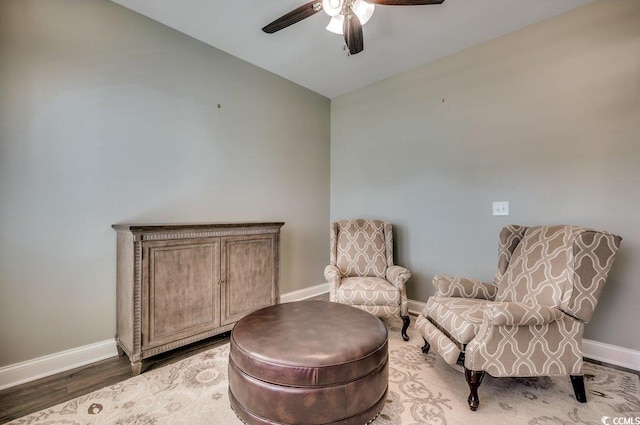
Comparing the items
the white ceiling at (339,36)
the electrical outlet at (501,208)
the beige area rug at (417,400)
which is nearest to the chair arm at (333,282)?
the beige area rug at (417,400)

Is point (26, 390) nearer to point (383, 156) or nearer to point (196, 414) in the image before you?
point (196, 414)

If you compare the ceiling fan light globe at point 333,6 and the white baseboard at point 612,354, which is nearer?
the ceiling fan light globe at point 333,6

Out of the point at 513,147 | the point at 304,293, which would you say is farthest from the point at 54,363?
the point at 513,147

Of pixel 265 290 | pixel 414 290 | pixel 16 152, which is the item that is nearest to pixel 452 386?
pixel 414 290

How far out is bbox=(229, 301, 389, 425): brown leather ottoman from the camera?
1.18 metres

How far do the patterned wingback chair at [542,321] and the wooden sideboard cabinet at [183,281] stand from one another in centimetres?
161

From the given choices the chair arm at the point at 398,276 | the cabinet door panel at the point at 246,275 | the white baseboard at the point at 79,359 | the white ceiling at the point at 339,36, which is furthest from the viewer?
the chair arm at the point at 398,276

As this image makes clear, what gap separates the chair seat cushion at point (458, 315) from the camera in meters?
1.64

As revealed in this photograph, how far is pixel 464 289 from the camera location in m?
2.15

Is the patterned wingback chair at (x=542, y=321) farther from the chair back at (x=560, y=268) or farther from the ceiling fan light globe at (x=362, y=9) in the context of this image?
the ceiling fan light globe at (x=362, y=9)

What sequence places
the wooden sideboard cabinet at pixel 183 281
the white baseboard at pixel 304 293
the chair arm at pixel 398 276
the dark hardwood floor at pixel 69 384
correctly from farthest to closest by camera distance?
the white baseboard at pixel 304 293, the chair arm at pixel 398 276, the wooden sideboard cabinet at pixel 183 281, the dark hardwood floor at pixel 69 384

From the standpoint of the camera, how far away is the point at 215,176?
283 centimetres

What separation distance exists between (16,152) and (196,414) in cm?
202

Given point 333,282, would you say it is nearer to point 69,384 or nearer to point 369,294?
point 369,294
